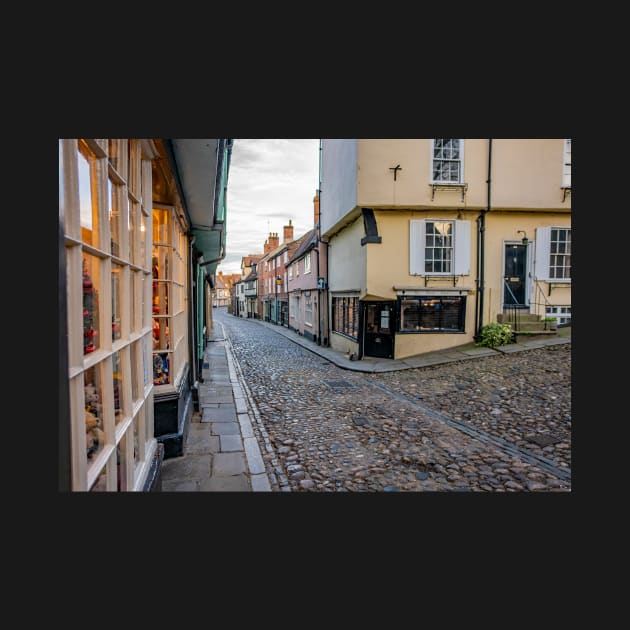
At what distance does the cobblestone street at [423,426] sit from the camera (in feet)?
13.9

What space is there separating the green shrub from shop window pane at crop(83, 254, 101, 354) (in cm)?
1186

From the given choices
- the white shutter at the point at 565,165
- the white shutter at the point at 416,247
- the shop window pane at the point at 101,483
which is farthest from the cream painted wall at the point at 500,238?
the shop window pane at the point at 101,483

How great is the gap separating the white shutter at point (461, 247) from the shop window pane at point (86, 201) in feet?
38.3

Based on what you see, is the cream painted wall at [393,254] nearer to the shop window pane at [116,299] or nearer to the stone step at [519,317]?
the stone step at [519,317]

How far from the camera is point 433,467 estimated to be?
14.8 feet

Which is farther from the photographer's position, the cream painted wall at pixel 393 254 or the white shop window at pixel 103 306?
the cream painted wall at pixel 393 254

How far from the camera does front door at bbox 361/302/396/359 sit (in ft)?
39.8

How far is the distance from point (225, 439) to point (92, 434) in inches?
143

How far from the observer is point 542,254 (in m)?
12.3

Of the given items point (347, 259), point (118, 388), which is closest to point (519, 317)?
point (347, 259)

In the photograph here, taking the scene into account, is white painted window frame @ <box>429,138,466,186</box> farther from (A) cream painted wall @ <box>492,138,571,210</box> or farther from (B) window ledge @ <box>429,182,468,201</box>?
(A) cream painted wall @ <box>492,138,571,210</box>

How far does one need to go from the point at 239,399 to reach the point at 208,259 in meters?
6.80

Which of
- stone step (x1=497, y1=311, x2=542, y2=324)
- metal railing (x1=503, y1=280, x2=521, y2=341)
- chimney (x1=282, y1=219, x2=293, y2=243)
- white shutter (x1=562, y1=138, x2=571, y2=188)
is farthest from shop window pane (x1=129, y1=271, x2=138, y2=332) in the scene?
chimney (x1=282, y1=219, x2=293, y2=243)

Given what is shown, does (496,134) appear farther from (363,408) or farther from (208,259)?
(208,259)
